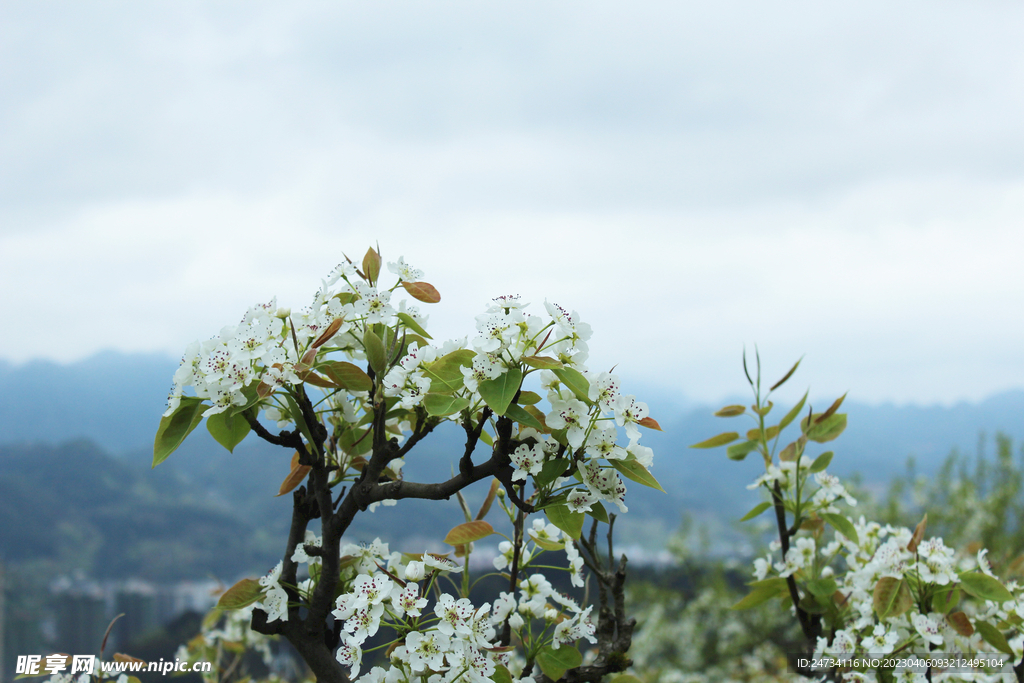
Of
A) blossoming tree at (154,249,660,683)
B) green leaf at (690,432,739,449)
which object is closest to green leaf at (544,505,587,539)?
blossoming tree at (154,249,660,683)

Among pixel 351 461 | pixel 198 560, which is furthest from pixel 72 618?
pixel 198 560

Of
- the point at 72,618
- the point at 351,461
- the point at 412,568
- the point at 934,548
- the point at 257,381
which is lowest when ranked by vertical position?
the point at 72,618

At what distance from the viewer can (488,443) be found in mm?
1251

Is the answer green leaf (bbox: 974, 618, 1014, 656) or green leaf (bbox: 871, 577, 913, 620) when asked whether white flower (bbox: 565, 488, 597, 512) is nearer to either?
green leaf (bbox: 871, 577, 913, 620)

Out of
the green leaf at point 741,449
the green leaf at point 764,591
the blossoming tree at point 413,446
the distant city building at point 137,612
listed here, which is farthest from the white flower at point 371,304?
the distant city building at point 137,612

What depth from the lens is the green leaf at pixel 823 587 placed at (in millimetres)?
1677

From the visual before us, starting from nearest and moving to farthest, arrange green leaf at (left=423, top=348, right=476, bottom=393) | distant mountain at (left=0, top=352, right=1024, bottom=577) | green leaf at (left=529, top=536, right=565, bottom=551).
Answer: green leaf at (left=423, top=348, right=476, bottom=393) < green leaf at (left=529, top=536, right=565, bottom=551) < distant mountain at (left=0, top=352, right=1024, bottom=577)

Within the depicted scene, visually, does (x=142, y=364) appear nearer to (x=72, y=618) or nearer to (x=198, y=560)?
(x=198, y=560)

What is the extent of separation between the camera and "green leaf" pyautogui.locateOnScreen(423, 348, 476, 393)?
3.25 feet

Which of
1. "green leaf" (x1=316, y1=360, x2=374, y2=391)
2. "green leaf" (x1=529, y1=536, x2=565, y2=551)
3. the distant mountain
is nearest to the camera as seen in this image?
"green leaf" (x1=316, y1=360, x2=374, y2=391)

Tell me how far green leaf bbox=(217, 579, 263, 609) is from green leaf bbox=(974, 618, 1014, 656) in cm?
177

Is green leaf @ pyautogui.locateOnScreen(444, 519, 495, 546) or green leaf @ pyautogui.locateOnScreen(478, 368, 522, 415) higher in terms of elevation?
green leaf @ pyautogui.locateOnScreen(478, 368, 522, 415)

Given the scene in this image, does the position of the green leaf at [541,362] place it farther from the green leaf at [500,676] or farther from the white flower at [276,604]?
the white flower at [276,604]

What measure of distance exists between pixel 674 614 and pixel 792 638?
69.3 inches
